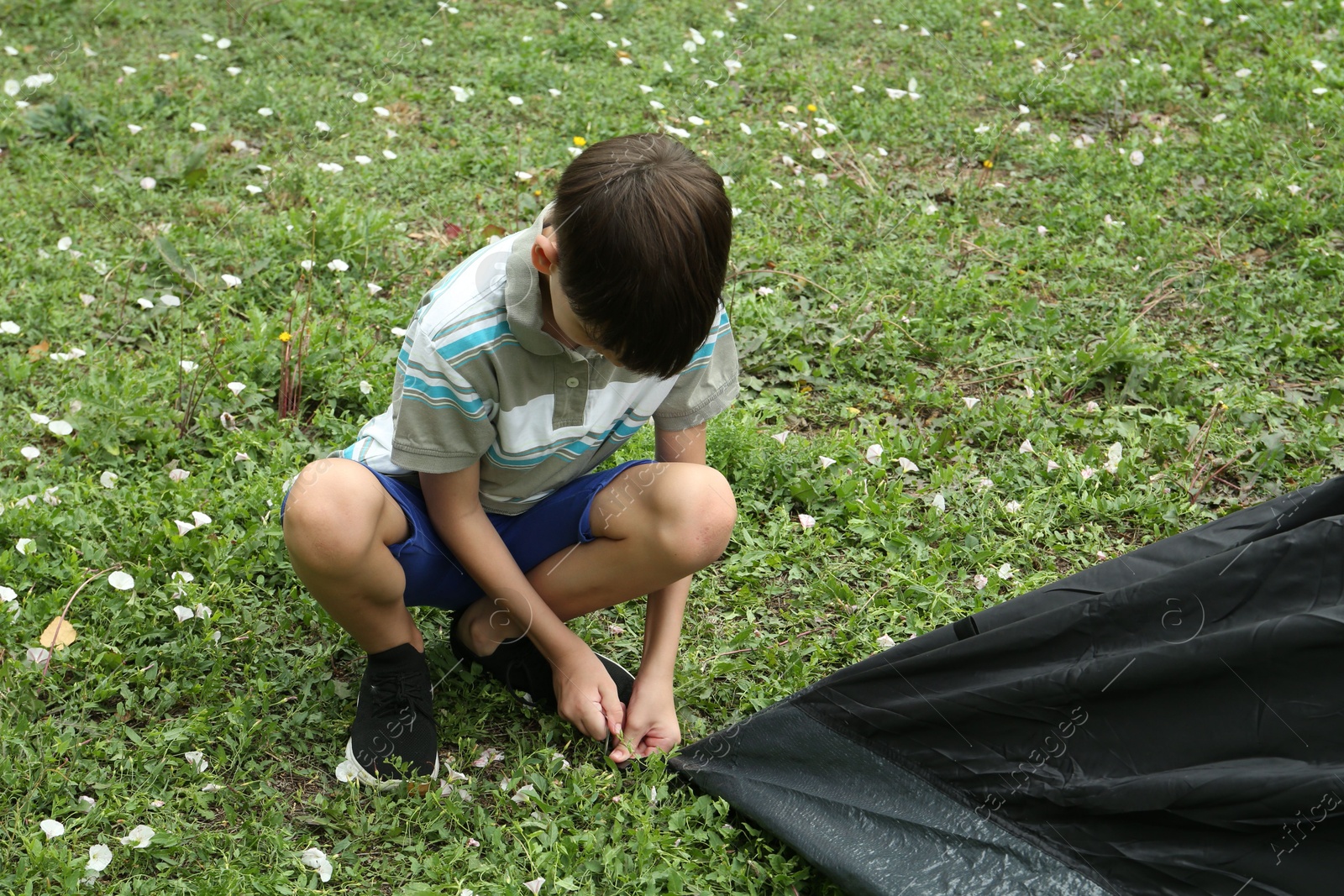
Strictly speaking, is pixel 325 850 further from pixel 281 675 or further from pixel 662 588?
pixel 662 588

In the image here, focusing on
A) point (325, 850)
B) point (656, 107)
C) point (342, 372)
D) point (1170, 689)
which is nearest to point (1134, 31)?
point (656, 107)

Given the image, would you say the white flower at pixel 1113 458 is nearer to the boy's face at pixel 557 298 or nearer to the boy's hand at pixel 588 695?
the boy's hand at pixel 588 695

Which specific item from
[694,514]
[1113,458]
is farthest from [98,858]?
[1113,458]

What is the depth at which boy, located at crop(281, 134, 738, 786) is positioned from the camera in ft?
4.50

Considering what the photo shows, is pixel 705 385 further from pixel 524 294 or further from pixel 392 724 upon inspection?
pixel 392 724

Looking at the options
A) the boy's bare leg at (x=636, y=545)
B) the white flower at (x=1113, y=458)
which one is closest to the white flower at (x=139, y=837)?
the boy's bare leg at (x=636, y=545)

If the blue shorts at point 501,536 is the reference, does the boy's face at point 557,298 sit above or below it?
above

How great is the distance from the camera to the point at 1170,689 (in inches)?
53.8

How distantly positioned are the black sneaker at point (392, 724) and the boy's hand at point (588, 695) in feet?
0.70

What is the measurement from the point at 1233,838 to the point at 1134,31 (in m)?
4.10

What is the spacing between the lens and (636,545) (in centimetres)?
175

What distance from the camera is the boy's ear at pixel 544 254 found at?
1.41m

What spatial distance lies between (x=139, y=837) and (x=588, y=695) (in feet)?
2.14

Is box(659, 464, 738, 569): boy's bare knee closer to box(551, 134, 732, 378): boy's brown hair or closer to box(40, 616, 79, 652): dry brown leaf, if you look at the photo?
box(551, 134, 732, 378): boy's brown hair
